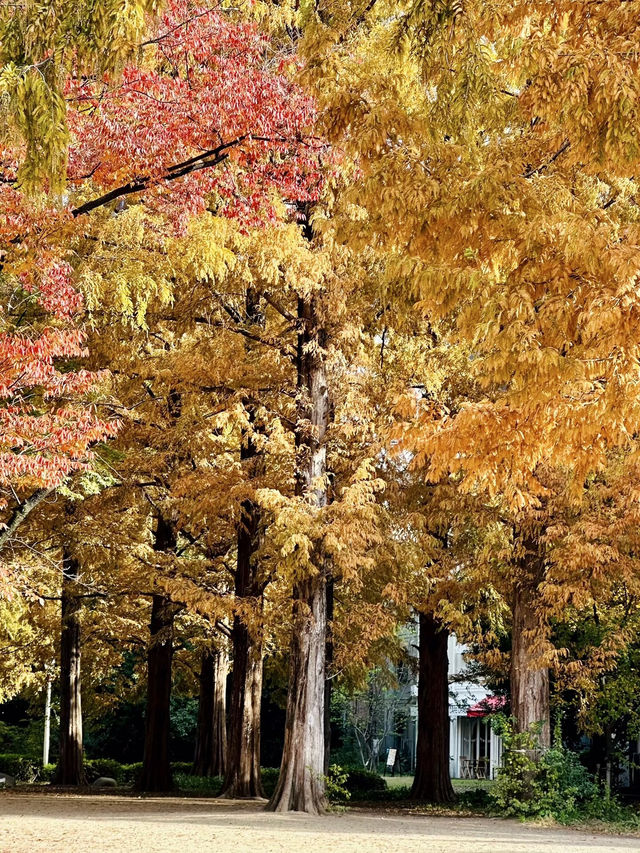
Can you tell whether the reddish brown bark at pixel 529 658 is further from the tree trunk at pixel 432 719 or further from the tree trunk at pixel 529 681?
the tree trunk at pixel 432 719

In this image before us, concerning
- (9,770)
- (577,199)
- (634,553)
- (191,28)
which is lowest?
(9,770)

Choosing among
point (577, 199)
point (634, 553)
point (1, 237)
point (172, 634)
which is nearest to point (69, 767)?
point (172, 634)

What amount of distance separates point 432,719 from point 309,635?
7.83m

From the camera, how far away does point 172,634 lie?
23156 millimetres

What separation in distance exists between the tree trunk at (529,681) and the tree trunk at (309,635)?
3769 millimetres

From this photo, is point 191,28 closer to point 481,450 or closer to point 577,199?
point 577,199

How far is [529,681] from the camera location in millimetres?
18453

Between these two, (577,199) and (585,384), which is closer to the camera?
(585,384)

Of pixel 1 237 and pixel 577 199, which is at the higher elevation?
pixel 1 237

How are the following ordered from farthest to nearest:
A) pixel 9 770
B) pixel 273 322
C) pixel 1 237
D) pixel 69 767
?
pixel 9 770 < pixel 69 767 < pixel 273 322 < pixel 1 237

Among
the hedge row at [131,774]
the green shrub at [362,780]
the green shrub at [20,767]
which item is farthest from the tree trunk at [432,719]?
the green shrub at [20,767]

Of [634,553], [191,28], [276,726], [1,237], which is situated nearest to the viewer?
[191,28]

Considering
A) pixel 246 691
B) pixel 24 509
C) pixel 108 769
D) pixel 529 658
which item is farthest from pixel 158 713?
pixel 529 658

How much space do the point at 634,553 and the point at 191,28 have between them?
12.2 metres
